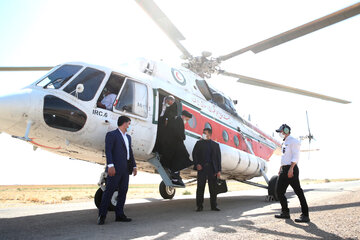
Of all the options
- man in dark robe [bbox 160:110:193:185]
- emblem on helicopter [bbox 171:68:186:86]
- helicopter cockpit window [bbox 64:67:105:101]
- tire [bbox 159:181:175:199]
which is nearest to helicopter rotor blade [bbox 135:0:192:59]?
emblem on helicopter [bbox 171:68:186:86]

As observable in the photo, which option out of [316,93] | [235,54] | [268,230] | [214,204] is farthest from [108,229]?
[316,93]

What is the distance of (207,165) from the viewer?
6.30 meters

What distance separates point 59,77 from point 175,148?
278 centimetres

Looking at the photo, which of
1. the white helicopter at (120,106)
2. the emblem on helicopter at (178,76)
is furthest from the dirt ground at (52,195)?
the emblem on helicopter at (178,76)

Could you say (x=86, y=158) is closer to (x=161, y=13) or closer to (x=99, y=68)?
(x=99, y=68)

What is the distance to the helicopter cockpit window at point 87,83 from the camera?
4.95m

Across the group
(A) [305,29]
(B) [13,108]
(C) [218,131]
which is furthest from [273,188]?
(B) [13,108]

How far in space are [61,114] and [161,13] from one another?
3978mm

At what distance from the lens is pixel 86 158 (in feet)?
19.9

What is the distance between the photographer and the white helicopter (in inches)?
182

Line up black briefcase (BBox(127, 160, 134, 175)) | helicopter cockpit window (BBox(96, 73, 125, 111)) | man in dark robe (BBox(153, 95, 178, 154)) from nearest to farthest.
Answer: black briefcase (BBox(127, 160, 134, 175)) < helicopter cockpit window (BBox(96, 73, 125, 111)) < man in dark robe (BBox(153, 95, 178, 154))

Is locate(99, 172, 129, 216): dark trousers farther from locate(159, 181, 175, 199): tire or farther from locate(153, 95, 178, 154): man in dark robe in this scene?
locate(159, 181, 175, 199): tire

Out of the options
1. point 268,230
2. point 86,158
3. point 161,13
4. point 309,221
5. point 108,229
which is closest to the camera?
point 268,230

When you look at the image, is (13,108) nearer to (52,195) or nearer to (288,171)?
(288,171)
